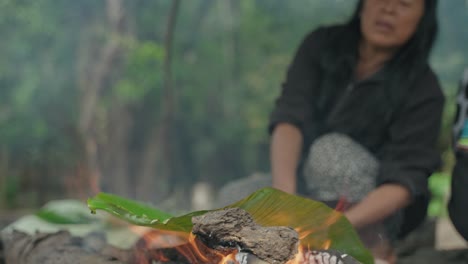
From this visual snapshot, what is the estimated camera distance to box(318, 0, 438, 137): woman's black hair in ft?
8.63

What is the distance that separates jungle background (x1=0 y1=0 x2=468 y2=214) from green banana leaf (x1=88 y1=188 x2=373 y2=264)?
3813 mm

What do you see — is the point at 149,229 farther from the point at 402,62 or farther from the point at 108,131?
the point at 108,131

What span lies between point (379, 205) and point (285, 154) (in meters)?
0.44

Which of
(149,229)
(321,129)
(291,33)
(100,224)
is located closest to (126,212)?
(149,229)

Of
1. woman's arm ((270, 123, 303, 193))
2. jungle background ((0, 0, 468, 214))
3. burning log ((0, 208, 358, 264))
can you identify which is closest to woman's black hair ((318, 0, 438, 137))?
woman's arm ((270, 123, 303, 193))

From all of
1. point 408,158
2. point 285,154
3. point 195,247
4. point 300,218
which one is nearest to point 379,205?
point 408,158

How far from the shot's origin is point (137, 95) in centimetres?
628

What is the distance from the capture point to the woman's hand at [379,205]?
2.35m

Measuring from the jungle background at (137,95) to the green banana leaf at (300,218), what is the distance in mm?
3813

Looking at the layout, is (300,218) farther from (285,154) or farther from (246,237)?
(285,154)

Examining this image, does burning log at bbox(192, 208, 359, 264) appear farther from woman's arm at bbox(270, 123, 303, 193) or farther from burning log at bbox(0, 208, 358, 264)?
woman's arm at bbox(270, 123, 303, 193)

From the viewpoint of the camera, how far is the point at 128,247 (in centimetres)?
211

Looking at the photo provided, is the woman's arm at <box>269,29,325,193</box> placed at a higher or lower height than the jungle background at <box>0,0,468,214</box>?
higher

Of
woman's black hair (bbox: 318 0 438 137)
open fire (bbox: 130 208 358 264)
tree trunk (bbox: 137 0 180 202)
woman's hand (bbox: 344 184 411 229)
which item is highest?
woman's black hair (bbox: 318 0 438 137)
